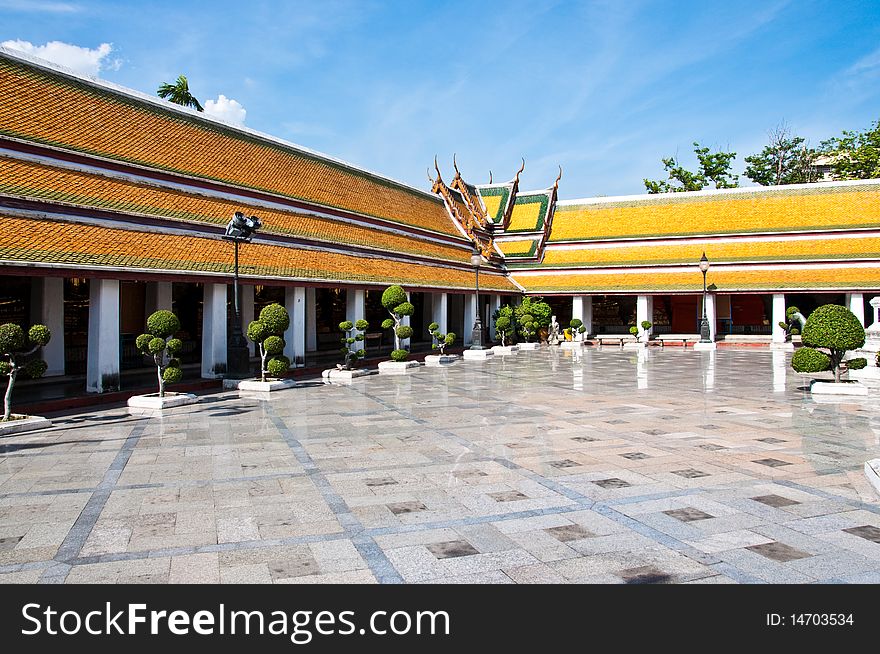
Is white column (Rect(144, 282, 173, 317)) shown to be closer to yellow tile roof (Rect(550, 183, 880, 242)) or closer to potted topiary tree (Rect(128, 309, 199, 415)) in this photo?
potted topiary tree (Rect(128, 309, 199, 415))

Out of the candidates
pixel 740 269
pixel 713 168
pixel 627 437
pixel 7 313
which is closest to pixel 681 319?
pixel 740 269

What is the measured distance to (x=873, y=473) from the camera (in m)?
7.69

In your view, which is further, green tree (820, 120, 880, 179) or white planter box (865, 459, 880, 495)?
green tree (820, 120, 880, 179)

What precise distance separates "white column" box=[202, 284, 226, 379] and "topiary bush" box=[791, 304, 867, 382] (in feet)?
51.6

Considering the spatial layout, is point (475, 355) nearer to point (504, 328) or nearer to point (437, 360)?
point (437, 360)

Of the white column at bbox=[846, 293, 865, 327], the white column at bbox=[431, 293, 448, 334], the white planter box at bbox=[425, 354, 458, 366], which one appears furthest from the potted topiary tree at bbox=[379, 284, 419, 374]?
the white column at bbox=[846, 293, 865, 327]

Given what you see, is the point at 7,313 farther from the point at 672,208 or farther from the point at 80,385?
the point at 672,208

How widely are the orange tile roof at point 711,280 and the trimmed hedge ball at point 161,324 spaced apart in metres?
26.8

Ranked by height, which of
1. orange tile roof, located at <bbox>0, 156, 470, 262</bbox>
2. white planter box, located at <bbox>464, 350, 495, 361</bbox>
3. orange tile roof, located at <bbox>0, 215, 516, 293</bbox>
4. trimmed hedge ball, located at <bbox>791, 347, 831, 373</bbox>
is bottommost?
white planter box, located at <bbox>464, 350, 495, 361</bbox>

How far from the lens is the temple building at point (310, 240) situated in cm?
1563

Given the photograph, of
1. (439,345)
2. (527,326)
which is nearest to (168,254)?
(439,345)

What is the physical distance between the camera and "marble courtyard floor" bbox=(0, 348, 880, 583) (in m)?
5.37

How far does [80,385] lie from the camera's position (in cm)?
1623

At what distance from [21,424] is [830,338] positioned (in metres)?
17.7
